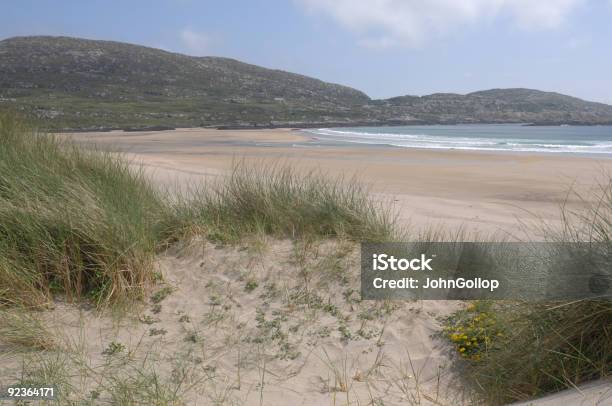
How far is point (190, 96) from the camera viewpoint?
8012cm

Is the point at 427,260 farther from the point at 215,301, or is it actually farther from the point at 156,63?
the point at 156,63

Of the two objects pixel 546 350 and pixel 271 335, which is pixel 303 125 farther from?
pixel 546 350

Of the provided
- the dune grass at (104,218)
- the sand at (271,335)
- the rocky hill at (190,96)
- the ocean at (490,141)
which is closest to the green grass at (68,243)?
the dune grass at (104,218)

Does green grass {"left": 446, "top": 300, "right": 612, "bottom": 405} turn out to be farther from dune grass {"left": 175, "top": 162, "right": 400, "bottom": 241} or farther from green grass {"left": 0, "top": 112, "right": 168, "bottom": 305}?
green grass {"left": 0, "top": 112, "right": 168, "bottom": 305}

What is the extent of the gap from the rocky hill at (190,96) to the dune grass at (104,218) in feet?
134

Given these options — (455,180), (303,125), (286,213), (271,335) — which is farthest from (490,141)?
(271,335)

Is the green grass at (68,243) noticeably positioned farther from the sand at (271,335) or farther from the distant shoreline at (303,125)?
the distant shoreline at (303,125)

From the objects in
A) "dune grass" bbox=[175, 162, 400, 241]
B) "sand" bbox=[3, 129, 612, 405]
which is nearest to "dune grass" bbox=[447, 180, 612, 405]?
"sand" bbox=[3, 129, 612, 405]

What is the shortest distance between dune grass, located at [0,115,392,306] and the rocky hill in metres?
40.9

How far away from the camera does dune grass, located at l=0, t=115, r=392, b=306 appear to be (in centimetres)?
466

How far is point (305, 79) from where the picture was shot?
116 metres

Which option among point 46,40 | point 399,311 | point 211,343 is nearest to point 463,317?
point 399,311

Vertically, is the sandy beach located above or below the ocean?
below

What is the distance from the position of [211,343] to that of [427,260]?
209 centimetres
